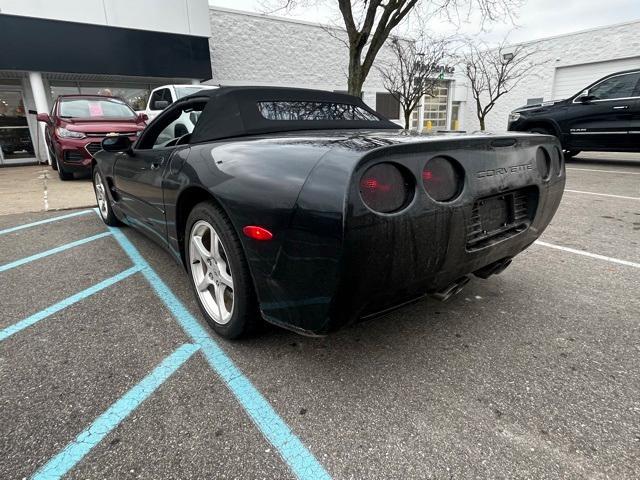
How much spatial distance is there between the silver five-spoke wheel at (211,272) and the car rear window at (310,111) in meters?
0.88

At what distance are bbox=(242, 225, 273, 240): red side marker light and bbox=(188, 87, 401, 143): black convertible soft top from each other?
870mm

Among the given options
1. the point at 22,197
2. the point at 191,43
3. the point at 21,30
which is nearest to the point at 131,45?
the point at 191,43

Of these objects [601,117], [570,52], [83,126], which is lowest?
[601,117]

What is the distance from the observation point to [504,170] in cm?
196

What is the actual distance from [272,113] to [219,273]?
1.14m

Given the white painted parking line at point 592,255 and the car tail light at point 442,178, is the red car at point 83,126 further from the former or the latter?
the car tail light at point 442,178

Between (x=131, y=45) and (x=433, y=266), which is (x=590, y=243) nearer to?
(x=433, y=266)

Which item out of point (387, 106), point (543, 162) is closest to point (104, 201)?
point (543, 162)

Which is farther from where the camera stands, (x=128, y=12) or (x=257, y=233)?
(x=128, y=12)

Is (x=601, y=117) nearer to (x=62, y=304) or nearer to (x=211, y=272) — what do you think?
(x=211, y=272)

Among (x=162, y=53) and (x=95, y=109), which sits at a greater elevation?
(x=162, y=53)

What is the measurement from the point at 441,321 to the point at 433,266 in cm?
85

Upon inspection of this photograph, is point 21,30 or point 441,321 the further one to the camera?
point 21,30

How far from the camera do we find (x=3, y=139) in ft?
39.5
